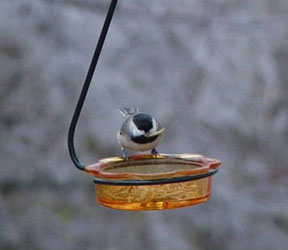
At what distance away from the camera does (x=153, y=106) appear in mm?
3277

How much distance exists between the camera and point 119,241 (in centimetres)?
344

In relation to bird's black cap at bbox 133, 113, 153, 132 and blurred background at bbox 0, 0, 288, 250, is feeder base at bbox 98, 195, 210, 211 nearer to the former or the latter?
bird's black cap at bbox 133, 113, 153, 132

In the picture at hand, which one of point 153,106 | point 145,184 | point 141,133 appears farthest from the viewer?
point 153,106

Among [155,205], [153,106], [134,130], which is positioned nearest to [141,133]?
[134,130]

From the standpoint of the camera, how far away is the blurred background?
3.29 m

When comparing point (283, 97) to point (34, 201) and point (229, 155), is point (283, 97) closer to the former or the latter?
point (229, 155)

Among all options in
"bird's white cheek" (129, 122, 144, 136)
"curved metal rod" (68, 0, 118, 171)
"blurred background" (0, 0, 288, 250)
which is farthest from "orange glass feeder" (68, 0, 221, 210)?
"blurred background" (0, 0, 288, 250)

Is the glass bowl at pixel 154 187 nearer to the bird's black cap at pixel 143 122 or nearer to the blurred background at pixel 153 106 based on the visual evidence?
the bird's black cap at pixel 143 122

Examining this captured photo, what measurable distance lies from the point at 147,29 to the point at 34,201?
0.92 metres

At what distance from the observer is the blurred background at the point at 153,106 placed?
329 centimetres

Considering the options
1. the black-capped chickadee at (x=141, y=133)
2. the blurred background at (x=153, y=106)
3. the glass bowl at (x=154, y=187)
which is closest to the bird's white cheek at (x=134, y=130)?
the black-capped chickadee at (x=141, y=133)

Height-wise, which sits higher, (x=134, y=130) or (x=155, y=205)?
(x=134, y=130)

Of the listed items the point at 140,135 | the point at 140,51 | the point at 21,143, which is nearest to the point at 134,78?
the point at 140,51

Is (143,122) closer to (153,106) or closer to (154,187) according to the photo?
(154,187)
